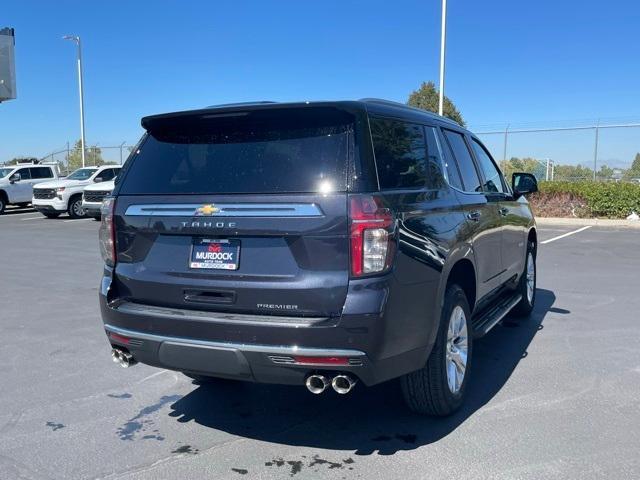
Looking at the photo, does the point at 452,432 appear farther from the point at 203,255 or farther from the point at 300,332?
the point at 203,255

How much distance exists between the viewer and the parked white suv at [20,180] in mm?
24609

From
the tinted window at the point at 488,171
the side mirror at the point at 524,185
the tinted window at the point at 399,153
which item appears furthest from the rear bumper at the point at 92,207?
the tinted window at the point at 399,153

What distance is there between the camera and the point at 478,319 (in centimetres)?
478

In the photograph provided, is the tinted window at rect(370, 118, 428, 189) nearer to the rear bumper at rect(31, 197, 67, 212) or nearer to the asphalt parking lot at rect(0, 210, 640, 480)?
the asphalt parking lot at rect(0, 210, 640, 480)

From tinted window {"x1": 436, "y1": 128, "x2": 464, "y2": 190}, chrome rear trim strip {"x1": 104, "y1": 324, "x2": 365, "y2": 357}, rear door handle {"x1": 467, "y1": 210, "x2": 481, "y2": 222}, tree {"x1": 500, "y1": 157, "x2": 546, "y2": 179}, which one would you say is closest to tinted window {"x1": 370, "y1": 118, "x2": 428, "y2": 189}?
tinted window {"x1": 436, "y1": 128, "x2": 464, "y2": 190}

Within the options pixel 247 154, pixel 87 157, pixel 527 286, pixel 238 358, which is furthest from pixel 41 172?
pixel 238 358

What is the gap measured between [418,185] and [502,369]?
2.04 meters

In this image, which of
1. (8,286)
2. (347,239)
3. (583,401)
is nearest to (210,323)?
(347,239)

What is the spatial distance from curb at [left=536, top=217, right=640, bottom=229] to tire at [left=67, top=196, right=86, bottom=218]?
15.6 meters

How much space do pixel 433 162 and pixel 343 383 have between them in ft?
5.63

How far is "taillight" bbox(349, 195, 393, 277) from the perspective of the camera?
308 centimetres

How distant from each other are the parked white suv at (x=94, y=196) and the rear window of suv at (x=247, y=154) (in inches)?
686

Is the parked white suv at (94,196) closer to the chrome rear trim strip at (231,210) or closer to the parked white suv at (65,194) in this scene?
the parked white suv at (65,194)

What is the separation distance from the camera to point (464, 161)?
4898mm
